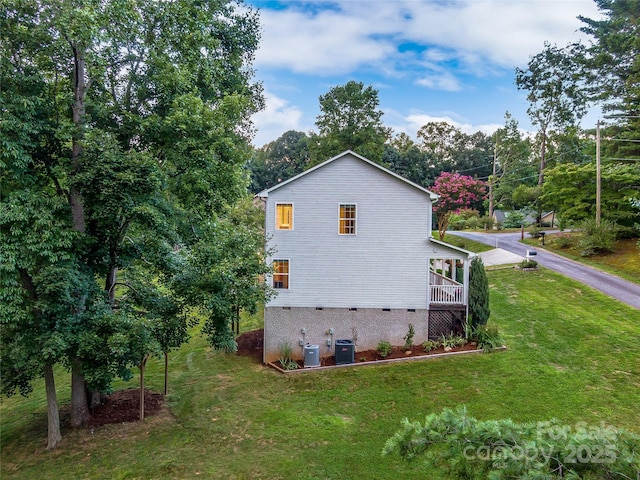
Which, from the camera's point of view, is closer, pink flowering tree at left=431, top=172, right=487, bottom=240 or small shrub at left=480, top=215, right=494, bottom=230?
pink flowering tree at left=431, top=172, right=487, bottom=240

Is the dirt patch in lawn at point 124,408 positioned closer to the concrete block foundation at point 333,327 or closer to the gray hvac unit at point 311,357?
the concrete block foundation at point 333,327

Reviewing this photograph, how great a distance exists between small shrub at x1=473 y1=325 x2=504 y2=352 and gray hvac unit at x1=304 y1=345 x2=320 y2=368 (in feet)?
18.6

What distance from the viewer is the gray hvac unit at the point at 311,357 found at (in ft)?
42.4

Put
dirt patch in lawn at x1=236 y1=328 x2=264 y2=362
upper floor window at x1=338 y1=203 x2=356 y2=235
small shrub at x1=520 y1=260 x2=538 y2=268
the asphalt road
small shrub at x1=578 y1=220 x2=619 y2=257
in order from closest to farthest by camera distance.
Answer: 1. upper floor window at x1=338 y1=203 x2=356 y2=235
2. dirt patch in lawn at x1=236 y1=328 x2=264 y2=362
3. the asphalt road
4. small shrub at x1=520 y1=260 x2=538 y2=268
5. small shrub at x1=578 y1=220 x2=619 y2=257

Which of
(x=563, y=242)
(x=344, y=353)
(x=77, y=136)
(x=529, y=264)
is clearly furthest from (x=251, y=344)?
(x=563, y=242)

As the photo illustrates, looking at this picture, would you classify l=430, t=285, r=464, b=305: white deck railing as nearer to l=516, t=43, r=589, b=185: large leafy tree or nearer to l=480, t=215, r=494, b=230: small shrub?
l=516, t=43, r=589, b=185: large leafy tree

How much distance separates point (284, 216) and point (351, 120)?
2475 cm

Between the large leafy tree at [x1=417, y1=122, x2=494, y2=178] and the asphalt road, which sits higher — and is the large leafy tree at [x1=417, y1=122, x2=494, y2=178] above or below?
above

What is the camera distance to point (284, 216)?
13656mm

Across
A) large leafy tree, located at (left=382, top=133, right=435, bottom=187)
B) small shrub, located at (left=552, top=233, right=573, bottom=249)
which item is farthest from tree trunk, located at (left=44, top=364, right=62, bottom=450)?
large leafy tree, located at (left=382, top=133, right=435, bottom=187)

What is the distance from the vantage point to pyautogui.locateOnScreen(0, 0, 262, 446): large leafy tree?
7.70m

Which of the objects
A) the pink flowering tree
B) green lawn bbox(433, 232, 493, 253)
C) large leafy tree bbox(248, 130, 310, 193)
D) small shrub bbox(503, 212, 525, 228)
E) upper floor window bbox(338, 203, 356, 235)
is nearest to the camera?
upper floor window bbox(338, 203, 356, 235)

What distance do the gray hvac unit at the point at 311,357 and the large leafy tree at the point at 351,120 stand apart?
24.6 meters

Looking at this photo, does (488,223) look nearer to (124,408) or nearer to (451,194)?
(451,194)
